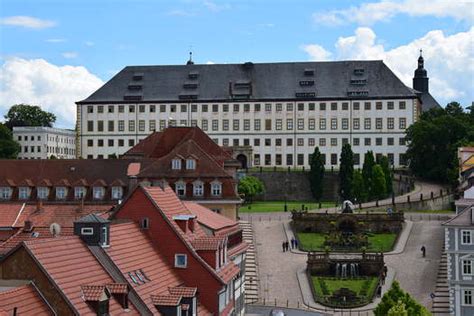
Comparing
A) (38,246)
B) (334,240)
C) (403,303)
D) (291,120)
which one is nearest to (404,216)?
(334,240)

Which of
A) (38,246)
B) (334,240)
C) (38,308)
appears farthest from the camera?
(334,240)

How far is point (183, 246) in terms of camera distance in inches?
1375

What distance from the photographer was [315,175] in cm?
11838

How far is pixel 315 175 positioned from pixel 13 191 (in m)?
55.9

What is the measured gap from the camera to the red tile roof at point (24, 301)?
22.0 meters

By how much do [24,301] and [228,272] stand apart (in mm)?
16335

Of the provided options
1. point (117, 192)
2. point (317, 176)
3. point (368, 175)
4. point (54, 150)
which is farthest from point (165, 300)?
point (54, 150)

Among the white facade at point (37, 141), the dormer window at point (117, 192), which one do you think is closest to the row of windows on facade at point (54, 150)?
the white facade at point (37, 141)

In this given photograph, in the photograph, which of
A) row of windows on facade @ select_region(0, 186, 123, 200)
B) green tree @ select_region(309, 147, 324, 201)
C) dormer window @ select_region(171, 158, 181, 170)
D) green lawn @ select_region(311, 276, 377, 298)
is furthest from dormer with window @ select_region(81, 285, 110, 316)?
green tree @ select_region(309, 147, 324, 201)

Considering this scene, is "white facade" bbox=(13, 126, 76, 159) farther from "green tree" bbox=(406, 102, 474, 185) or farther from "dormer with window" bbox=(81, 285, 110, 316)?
"dormer with window" bbox=(81, 285, 110, 316)

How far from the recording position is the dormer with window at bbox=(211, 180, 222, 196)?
220 ft

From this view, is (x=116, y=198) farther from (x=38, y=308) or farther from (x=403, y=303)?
(x=38, y=308)

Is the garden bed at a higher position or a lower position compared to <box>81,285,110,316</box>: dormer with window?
lower

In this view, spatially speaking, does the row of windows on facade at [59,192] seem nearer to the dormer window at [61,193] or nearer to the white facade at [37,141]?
the dormer window at [61,193]
